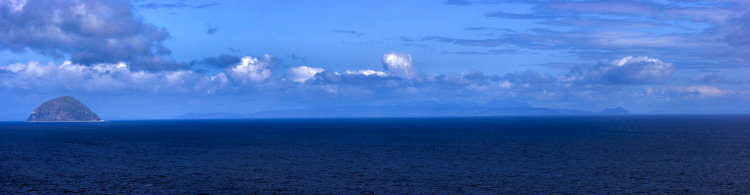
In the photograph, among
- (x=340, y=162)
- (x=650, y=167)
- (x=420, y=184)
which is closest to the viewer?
(x=420, y=184)

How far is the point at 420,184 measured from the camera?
65.9 meters

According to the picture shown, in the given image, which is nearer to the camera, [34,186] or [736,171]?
[34,186]

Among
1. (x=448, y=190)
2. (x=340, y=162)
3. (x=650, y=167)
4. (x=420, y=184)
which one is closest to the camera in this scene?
(x=448, y=190)

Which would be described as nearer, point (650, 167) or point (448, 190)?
point (448, 190)

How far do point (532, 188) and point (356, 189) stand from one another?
1924 centimetres

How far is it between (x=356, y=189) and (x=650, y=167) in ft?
147

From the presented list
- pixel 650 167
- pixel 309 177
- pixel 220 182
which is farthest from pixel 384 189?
pixel 650 167

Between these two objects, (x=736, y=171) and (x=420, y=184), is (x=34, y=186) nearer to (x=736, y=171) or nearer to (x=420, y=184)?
(x=420, y=184)

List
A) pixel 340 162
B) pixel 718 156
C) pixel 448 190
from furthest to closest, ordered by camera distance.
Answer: pixel 718 156 → pixel 340 162 → pixel 448 190

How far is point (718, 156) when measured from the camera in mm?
96875

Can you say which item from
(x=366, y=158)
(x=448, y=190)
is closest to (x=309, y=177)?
(x=448, y=190)

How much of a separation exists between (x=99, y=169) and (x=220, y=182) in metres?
25.3

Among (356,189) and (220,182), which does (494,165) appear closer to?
(356,189)

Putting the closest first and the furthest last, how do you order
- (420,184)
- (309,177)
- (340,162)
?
1. (420,184)
2. (309,177)
3. (340,162)
